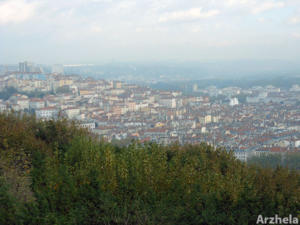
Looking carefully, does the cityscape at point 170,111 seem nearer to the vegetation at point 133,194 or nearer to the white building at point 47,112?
the white building at point 47,112

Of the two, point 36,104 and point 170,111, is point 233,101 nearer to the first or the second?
point 170,111

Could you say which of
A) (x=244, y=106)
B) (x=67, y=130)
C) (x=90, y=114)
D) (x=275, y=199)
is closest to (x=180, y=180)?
(x=275, y=199)

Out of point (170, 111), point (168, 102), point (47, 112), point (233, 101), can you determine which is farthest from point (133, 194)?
point (233, 101)

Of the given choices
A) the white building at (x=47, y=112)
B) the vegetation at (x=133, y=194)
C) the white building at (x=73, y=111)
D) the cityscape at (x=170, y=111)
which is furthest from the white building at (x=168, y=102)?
the vegetation at (x=133, y=194)

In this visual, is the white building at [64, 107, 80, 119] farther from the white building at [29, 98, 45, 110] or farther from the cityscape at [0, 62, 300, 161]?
the white building at [29, 98, 45, 110]

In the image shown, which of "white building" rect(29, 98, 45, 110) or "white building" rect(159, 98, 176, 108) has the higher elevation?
"white building" rect(29, 98, 45, 110)

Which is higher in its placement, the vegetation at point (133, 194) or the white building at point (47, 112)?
the vegetation at point (133, 194)

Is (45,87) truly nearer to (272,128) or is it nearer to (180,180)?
(272,128)

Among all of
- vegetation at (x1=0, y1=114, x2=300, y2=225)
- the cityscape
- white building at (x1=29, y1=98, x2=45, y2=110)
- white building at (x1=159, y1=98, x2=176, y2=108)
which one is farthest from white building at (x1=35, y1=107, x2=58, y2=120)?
vegetation at (x1=0, y1=114, x2=300, y2=225)
